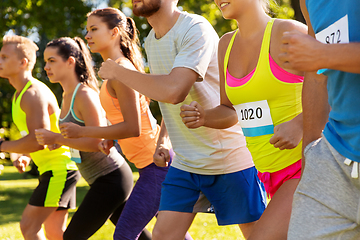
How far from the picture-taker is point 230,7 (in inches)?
88.4

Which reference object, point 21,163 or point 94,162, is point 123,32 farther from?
point 21,163

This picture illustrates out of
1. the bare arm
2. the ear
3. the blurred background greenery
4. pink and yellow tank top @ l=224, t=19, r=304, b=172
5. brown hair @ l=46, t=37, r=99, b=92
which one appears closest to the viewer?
pink and yellow tank top @ l=224, t=19, r=304, b=172

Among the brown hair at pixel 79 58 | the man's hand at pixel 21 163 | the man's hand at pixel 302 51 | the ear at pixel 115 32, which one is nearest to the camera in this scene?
the man's hand at pixel 302 51

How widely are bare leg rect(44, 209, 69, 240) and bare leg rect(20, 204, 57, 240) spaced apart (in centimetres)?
20

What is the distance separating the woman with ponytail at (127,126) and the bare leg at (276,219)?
1.29m

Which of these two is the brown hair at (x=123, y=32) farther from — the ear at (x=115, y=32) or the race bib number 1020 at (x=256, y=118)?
the race bib number 1020 at (x=256, y=118)

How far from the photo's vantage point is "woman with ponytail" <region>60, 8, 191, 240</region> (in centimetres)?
310

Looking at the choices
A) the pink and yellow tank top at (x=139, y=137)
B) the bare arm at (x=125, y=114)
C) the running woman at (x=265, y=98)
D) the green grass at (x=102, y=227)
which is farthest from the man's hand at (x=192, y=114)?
the green grass at (x=102, y=227)

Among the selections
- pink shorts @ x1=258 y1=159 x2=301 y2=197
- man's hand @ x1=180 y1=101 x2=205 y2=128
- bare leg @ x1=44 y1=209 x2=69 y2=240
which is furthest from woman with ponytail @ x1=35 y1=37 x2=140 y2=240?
pink shorts @ x1=258 y1=159 x2=301 y2=197

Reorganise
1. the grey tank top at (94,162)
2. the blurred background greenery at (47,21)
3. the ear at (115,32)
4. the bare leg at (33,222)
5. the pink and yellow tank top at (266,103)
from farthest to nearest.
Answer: the blurred background greenery at (47,21) → the bare leg at (33,222) → the grey tank top at (94,162) → the ear at (115,32) → the pink and yellow tank top at (266,103)

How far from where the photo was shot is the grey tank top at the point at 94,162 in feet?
12.0

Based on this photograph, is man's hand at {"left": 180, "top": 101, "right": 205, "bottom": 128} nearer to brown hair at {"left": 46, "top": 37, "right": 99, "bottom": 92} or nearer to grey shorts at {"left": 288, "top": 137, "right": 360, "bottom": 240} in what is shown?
grey shorts at {"left": 288, "top": 137, "right": 360, "bottom": 240}

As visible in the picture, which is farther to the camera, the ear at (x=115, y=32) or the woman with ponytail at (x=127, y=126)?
the ear at (x=115, y=32)

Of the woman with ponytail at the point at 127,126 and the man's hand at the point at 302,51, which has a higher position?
the man's hand at the point at 302,51
